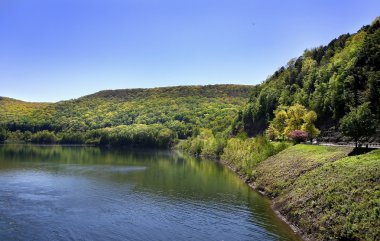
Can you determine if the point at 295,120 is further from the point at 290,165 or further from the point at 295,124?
the point at 290,165

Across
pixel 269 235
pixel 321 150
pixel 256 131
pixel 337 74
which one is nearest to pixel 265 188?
pixel 321 150

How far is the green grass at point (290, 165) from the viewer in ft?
210

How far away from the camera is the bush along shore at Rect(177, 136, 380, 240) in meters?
37.8

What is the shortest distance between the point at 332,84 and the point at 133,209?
69.9m

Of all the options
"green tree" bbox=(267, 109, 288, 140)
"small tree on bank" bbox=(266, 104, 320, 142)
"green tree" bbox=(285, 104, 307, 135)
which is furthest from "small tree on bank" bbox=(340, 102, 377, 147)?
"green tree" bbox=(267, 109, 288, 140)

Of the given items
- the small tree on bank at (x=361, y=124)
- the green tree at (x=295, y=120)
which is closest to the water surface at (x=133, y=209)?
the small tree on bank at (x=361, y=124)

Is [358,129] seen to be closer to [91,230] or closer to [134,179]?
[91,230]

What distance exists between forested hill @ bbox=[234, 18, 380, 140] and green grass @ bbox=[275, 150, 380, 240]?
29.6m

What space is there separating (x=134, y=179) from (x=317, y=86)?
205ft

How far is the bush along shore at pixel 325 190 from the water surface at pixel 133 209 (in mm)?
2961

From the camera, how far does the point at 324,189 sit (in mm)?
48438

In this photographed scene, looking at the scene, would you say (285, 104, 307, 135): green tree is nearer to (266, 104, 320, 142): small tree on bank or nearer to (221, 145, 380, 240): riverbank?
(266, 104, 320, 142): small tree on bank

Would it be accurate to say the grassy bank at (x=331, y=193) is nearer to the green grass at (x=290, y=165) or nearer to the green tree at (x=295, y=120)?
the green grass at (x=290, y=165)

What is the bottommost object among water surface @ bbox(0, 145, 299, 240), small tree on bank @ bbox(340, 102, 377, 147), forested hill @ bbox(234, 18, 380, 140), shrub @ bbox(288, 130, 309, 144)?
water surface @ bbox(0, 145, 299, 240)
